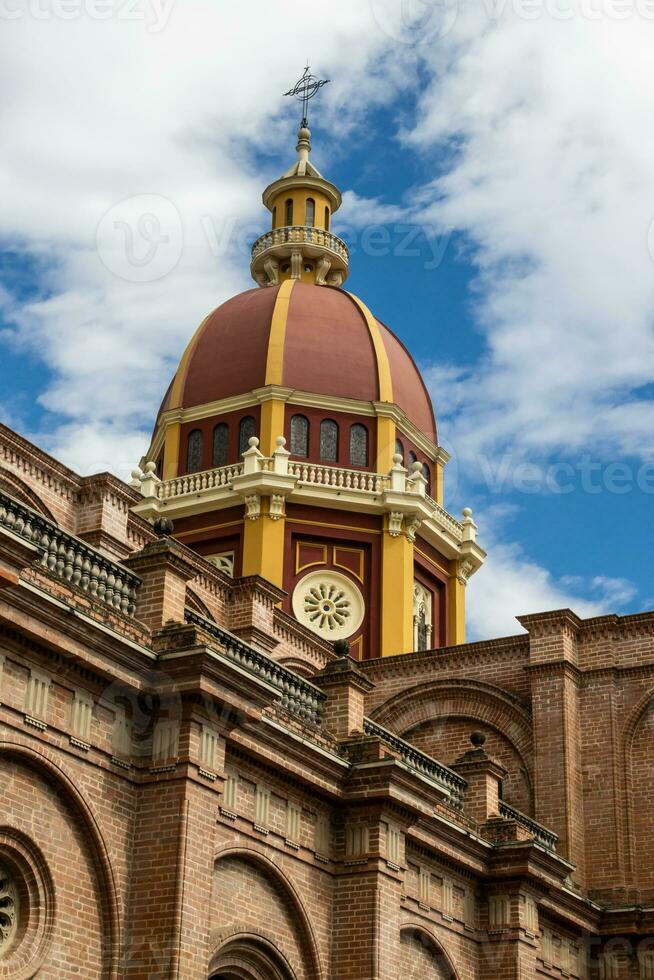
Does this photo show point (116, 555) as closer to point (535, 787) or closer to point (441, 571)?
point (535, 787)

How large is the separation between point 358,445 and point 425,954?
884 inches

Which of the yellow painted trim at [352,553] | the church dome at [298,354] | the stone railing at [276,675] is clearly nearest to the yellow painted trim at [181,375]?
the church dome at [298,354]

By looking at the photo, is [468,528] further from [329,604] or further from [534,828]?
[534,828]

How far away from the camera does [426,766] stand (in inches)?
1013

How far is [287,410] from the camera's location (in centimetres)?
4428

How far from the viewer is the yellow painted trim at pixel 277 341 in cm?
4466

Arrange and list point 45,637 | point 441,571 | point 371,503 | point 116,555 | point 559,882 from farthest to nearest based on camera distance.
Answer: point 441,571 < point 371,503 < point 116,555 < point 559,882 < point 45,637

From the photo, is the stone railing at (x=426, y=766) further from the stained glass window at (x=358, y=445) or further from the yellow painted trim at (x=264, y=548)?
the stained glass window at (x=358, y=445)

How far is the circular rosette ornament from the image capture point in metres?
42.1

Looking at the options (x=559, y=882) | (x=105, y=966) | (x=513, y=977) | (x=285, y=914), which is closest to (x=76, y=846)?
(x=105, y=966)

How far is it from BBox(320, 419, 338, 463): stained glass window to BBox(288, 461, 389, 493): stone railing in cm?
53

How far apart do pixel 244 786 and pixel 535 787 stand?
41.9 feet

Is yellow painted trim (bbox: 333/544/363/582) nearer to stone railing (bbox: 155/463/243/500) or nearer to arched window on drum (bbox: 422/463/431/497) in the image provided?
stone railing (bbox: 155/463/243/500)

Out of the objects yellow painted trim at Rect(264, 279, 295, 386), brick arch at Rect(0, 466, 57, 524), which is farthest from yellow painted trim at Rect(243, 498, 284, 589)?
Result: brick arch at Rect(0, 466, 57, 524)
